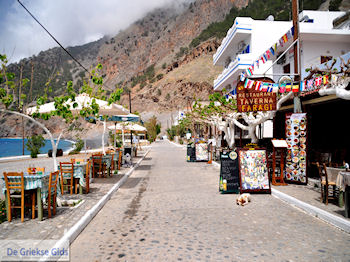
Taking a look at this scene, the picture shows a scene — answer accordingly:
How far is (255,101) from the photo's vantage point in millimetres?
10367

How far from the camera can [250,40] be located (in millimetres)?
25766

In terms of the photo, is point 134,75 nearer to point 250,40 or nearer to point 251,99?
point 250,40

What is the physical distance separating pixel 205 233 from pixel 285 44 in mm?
19796

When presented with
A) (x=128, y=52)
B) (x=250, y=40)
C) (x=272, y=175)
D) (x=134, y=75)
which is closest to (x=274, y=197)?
(x=272, y=175)

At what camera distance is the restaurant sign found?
10297mm

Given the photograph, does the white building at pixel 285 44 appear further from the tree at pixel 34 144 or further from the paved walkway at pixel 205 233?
the tree at pixel 34 144

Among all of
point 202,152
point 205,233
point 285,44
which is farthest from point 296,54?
point 285,44

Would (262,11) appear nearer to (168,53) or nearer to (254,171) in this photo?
(254,171)

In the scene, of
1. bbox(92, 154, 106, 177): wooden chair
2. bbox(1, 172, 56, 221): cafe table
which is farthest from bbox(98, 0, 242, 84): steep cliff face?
bbox(1, 172, 56, 221): cafe table

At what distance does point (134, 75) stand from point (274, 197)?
146m

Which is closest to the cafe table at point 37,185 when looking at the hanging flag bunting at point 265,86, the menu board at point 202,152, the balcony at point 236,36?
the hanging flag bunting at point 265,86

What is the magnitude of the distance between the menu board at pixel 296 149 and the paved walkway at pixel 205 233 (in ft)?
8.08

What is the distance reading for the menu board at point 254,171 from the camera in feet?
28.1

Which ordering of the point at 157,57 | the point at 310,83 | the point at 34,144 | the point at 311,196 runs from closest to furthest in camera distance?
the point at 311,196, the point at 310,83, the point at 34,144, the point at 157,57
